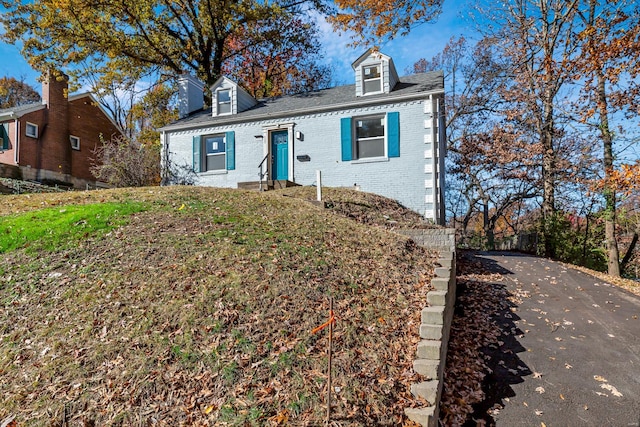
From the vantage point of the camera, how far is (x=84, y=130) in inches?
934

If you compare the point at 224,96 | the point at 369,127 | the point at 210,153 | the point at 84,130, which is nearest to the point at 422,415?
the point at 369,127

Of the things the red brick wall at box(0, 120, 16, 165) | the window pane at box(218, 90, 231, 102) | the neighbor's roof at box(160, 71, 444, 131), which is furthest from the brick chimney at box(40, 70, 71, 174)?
the window pane at box(218, 90, 231, 102)

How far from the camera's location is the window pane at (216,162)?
14750mm

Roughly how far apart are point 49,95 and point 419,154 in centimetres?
2206

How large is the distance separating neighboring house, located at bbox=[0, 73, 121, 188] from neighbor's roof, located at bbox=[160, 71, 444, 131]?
8.93 m

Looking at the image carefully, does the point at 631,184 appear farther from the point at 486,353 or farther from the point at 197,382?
the point at 197,382

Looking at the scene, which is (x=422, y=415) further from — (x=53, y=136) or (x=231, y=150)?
(x=53, y=136)

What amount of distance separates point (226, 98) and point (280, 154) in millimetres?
3890

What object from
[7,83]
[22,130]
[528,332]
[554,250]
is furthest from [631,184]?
[7,83]

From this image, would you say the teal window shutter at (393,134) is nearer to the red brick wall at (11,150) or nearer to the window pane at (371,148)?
the window pane at (371,148)

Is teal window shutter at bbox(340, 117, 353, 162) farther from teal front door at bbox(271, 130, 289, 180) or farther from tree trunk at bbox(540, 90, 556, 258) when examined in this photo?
tree trunk at bbox(540, 90, 556, 258)

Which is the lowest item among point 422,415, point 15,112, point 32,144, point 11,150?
point 422,415

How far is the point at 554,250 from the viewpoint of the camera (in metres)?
13.3

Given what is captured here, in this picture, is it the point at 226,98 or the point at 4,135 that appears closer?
the point at 226,98
